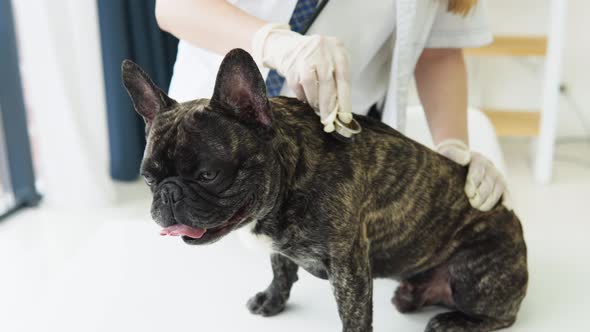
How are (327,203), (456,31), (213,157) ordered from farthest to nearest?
(456,31) → (327,203) → (213,157)

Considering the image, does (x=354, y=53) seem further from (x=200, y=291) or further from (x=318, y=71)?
(x=200, y=291)

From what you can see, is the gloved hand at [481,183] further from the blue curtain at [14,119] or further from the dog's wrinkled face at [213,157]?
the blue curtain at [14,119]

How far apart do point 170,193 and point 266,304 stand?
0.40 meters

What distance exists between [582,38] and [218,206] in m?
3.16

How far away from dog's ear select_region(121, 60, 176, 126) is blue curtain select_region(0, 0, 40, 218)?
6.59ft

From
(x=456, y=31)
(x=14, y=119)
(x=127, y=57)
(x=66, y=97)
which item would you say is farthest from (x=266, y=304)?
(x=127, y=57)

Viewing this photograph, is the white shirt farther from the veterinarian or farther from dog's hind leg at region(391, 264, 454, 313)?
dog's hind leg at region(391, 264, 454, 313)

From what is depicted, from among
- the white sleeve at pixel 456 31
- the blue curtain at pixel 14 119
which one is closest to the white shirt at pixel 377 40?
the white sleeve at pixel 456 31

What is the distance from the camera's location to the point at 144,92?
2.72 feet

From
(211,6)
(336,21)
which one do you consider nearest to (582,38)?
(336,21)

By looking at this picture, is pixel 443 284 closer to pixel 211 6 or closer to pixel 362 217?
pixel 362 217

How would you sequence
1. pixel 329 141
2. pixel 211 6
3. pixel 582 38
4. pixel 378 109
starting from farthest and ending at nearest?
pixel 582 38 < pixel 378 109 < pixel 211 6 < pixel 329 141

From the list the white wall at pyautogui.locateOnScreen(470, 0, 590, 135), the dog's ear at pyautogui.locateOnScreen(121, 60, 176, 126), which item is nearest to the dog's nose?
the dog's ear at pyautogui.locateOnScreen(121, 60, 176, 126)

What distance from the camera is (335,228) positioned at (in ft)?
2.84
